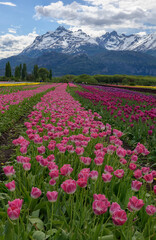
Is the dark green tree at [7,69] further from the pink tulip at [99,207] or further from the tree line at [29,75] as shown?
the pink tulip at [99,207]

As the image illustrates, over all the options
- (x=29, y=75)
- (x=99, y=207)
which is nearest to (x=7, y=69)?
(x=29, y=75)

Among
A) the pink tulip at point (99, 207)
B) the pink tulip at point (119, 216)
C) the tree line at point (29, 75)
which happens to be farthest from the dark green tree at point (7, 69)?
the pink tulip at point (119, 216)

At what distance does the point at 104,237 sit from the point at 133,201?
22.7 inches

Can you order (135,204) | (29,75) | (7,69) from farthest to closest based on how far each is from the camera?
(29,75) < (7,69) < (135,204)

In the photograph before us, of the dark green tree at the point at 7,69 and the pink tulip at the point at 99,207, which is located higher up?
the dark green tree at the point at 7,69

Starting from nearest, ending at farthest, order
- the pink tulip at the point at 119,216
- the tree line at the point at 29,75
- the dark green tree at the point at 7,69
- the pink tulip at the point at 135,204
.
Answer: the pink tulip at the point at 119,216
the pink tulip at the point at 135,204
the dark green tree at the point at 7,69
the tree line at the point at 29,75

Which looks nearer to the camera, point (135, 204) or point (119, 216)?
point (119, 216)

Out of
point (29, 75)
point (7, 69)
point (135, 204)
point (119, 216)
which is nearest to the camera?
point (119, 216)

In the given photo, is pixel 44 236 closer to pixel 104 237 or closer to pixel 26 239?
pixel 26 239

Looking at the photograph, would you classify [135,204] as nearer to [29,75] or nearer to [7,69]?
[7,69]

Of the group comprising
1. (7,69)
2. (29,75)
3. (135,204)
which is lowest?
(135,204)

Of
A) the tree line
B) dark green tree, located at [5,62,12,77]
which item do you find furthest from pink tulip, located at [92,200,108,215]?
the tree line

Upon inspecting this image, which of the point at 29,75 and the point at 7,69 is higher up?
the point at 7,69

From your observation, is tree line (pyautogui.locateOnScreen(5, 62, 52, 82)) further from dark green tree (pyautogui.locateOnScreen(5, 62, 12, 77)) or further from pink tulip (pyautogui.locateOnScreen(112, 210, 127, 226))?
pink tulip (pyautogui.locateOnScreen(112, 210, 127, 226))
